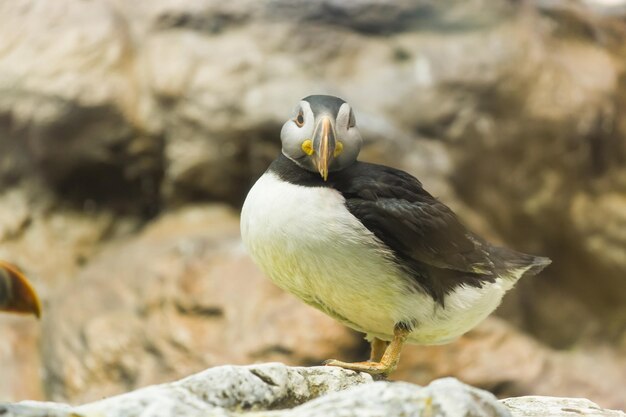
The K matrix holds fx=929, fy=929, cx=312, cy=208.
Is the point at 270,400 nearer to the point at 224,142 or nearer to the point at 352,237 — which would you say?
the point at 352,237

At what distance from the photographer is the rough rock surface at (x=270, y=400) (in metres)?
2.31

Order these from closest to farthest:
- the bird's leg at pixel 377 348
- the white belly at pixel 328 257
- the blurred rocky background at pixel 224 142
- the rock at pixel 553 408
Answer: the rock at pixel 553 408 < the white belly at pixel 328 257 < the bird's leg at pixel 377 348 < the blurred rocky background at pixel 224 142

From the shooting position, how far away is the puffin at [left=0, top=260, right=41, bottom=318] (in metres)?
2.74

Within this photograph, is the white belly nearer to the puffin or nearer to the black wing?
the black wing

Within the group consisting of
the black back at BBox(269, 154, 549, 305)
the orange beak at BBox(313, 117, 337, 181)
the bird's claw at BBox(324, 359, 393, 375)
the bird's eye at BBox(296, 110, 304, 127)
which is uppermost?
the bird's eye at BBox(296, 110, 304, 127)

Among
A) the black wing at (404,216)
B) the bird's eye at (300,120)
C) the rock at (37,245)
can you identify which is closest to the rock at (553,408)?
the black wing at (404,216)

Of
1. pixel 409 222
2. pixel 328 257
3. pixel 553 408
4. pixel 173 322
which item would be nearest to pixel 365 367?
pixel 328 257

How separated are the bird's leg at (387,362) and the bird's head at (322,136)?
0.63 meters

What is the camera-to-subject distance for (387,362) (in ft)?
11.0

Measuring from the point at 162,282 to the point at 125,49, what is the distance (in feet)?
6.20

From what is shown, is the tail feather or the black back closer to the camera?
the black back

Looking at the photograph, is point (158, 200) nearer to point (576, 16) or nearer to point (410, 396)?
point (576, 16)

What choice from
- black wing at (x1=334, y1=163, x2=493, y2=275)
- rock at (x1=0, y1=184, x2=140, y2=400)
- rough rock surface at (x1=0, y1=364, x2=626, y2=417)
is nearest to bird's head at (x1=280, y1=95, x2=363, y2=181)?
black wing at (x1=334, y1=163, x2=493, y2=275)

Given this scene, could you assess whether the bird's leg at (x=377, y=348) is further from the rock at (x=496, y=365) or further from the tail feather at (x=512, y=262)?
the rock at (x=496, y=365)
